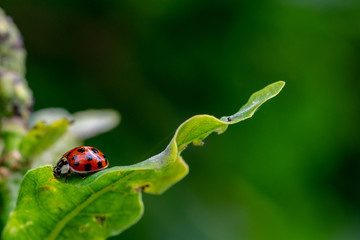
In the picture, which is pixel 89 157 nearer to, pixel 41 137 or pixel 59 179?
pixel 59 179

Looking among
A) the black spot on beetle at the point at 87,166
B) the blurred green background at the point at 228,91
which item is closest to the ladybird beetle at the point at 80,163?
the black spot on beetle at the point at 87,166

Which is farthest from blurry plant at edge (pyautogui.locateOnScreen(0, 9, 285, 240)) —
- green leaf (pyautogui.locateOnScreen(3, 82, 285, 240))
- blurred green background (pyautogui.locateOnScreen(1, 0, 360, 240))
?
blurred green background (pyautogui.locateOnScreen(1, 0, 360, 240))

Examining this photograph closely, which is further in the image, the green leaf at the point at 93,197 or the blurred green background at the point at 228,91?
the blurred green background at the point at 228,91

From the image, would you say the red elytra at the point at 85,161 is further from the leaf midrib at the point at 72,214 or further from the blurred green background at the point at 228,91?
the blurred green background at the point at 228,91

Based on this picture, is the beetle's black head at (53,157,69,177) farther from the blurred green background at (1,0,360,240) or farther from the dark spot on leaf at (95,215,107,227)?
the blurred green background at (1,0,360,240)

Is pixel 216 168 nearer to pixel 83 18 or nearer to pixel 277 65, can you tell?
pixel 277 65
